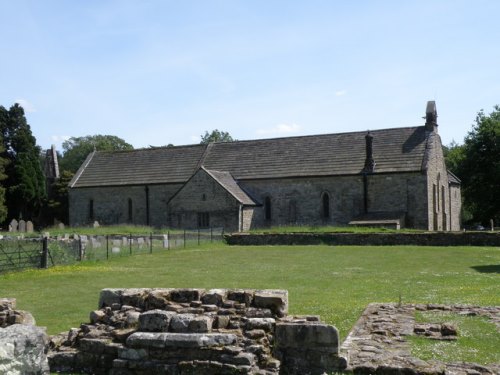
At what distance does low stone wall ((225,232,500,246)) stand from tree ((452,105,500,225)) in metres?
30.4

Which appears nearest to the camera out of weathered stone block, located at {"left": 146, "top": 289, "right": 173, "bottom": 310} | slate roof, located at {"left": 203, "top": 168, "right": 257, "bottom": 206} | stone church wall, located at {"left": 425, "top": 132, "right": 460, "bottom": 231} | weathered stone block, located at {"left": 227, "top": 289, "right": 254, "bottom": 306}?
weathered stone block, located at {"left": 227, "top": 289, "right": 254, "bottom": 306}

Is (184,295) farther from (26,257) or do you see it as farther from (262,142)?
(262,142)

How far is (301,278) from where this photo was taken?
66.2 ft

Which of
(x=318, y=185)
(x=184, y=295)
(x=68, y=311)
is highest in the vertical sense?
(x=318, y=185)

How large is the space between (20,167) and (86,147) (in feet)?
152

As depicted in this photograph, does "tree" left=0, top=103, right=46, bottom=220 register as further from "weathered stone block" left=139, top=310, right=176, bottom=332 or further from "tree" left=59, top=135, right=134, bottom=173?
"weathered stone block" left=139, top=310, right=176, bottom=332

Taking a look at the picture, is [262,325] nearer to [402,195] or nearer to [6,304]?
[6,304]

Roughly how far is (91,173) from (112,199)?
454 cm

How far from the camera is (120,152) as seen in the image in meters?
60.9

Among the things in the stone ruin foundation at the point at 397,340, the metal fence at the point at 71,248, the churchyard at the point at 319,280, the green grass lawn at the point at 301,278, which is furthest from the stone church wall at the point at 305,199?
the stone ruin foundation at the point at 397,340

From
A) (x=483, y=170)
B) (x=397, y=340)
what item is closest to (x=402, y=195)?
(x=483, y=170)

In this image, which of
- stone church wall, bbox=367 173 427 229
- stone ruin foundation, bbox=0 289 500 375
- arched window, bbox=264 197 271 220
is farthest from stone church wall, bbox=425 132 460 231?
stone ruin foundation, bbox=0 289 500 375

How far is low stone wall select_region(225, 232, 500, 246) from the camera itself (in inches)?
1342

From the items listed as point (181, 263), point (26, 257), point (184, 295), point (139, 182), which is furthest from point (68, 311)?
point (139, 182)
